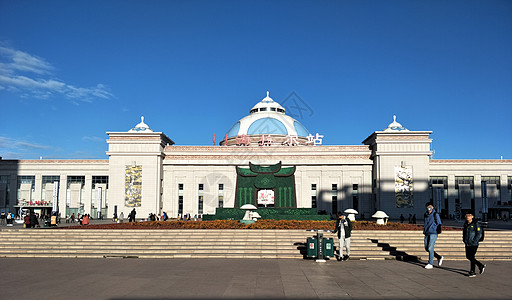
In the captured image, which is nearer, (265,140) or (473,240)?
(473,240)

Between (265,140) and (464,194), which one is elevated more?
(265,140)

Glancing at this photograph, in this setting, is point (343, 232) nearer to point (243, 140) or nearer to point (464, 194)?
point (243, 140)

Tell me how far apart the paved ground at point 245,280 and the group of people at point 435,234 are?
1.20 feet

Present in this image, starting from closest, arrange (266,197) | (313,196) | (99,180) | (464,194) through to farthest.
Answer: (266,197) → (313,196) → (464,194) → (99,180)

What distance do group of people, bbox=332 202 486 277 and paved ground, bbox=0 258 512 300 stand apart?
0.36 m

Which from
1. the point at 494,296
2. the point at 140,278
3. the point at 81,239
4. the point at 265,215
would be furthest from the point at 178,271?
the point at 265,215

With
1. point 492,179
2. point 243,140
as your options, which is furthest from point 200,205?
point 492,179

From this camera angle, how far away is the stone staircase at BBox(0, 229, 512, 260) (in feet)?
57.0

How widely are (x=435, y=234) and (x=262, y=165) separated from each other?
3328 centimetres

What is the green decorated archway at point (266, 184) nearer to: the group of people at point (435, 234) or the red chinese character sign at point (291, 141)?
the red chinese character sign at point (291, 141)

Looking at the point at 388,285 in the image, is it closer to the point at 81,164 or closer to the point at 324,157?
the point at 324,157

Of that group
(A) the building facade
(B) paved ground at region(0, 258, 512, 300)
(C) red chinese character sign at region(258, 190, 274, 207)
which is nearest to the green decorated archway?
(C) red chinese character sign at region(258, 190, 274, 207)

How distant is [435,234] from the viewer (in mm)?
13844

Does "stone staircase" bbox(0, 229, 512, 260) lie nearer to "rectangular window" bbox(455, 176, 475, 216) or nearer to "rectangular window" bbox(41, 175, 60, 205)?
"rectangular window" bbox(455, 176, 475, 216)
